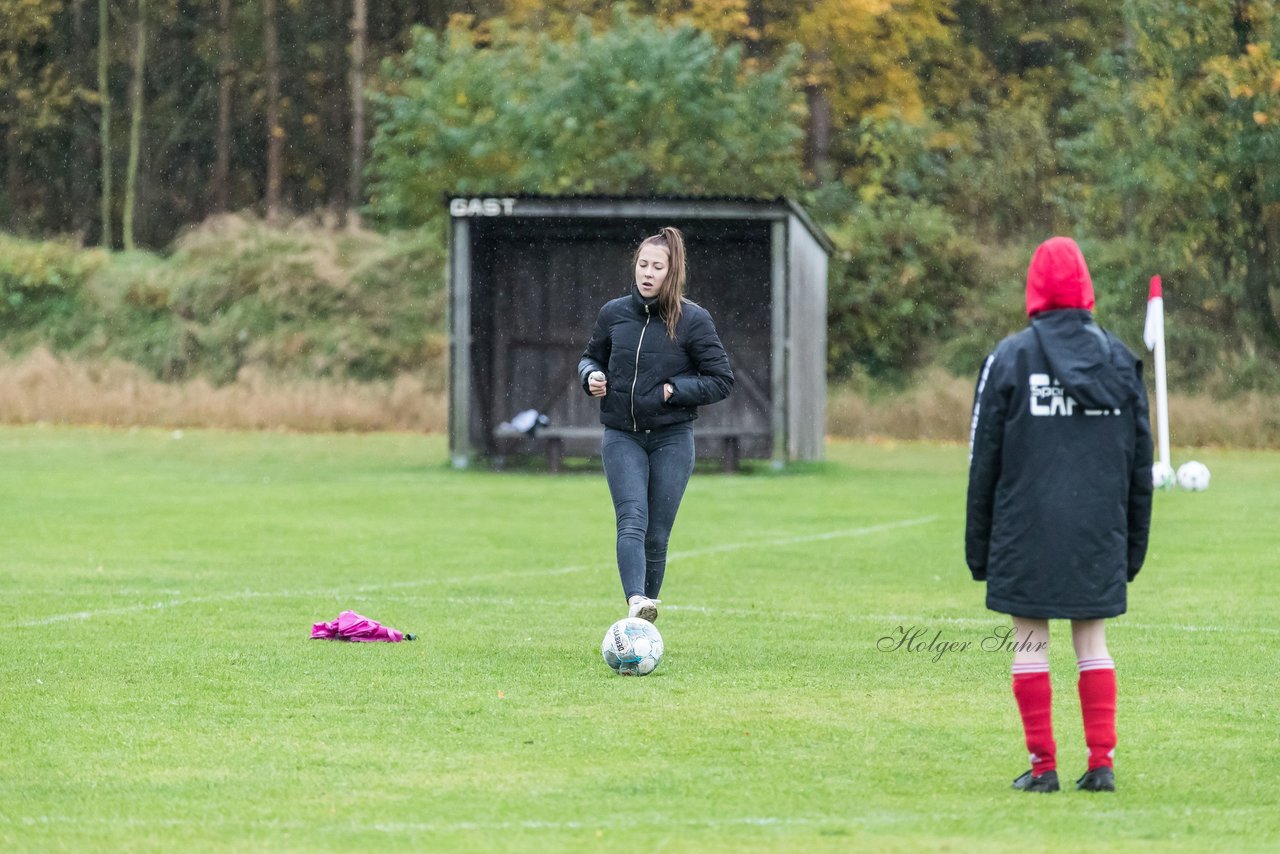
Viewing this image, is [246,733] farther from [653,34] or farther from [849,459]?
[653,34]

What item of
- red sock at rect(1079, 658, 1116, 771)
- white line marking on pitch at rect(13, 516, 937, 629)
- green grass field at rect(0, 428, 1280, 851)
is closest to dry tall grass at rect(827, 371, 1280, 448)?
green grass field at rect(0, 428, 1280, 851)

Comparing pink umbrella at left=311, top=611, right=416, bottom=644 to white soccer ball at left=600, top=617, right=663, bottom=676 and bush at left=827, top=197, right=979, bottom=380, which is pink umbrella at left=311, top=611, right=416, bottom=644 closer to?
white soccer ball at left=600, top=617, right=663, bottom=676

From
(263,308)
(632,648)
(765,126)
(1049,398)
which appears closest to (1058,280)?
(1049,398)

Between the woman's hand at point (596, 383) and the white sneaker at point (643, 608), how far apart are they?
36.0 inches

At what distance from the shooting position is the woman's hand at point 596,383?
904 centimetres

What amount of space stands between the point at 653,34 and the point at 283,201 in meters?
16.9

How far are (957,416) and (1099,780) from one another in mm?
27282

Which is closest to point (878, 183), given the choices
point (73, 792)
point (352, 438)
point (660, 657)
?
point (352, 438)

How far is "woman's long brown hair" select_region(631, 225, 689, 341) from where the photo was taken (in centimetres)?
913

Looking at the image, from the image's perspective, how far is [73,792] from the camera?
608 cm

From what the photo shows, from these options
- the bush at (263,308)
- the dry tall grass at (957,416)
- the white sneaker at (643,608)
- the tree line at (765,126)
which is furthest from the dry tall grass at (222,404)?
the white sneaker at (643,608)

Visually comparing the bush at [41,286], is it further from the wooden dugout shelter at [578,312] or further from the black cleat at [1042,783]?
the black cleat at [1042,783]

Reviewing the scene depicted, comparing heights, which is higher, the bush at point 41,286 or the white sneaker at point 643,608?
the bush at point 41,286

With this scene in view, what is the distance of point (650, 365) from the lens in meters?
9.19
